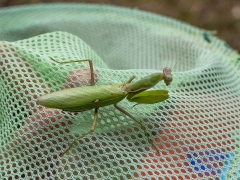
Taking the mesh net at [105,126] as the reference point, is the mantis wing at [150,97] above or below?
above

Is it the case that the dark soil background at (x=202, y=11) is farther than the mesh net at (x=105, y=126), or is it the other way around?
the dark soil background at (x=202, y=11)

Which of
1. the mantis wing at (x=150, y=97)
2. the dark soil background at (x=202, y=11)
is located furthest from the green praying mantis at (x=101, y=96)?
the dark soil background at (x=202, y=11)

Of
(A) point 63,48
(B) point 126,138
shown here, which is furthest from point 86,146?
(A) point 63,48

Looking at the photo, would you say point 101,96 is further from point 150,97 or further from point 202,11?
point 202,11

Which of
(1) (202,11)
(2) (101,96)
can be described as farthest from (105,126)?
(1) (202,11)

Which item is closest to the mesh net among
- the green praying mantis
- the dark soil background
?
the green praying mantis

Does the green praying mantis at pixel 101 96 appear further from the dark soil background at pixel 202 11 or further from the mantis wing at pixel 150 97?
the dark soil background at pixel 202 11
